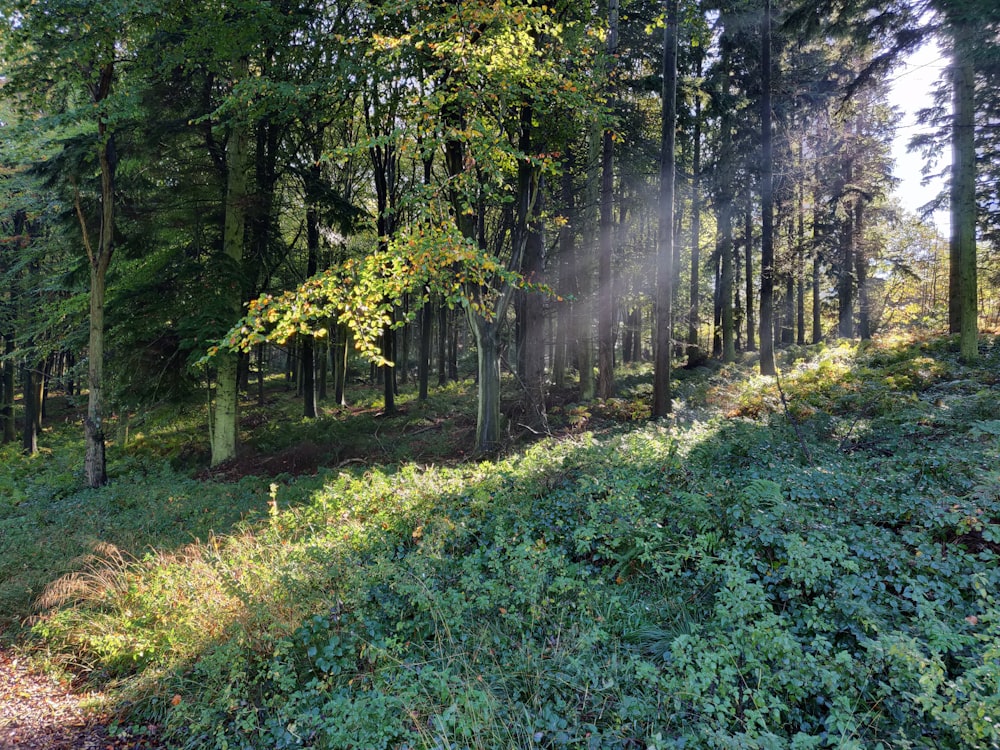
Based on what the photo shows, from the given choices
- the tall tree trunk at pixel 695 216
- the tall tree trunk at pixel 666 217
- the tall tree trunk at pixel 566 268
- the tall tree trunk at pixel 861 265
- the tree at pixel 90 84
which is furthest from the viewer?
the tall tree trunk at pixel 695 216

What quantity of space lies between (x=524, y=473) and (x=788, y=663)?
359 centimetres

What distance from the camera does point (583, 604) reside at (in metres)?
3.89

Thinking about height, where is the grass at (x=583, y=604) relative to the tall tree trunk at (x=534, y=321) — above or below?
below

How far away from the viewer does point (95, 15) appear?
28.1 feet

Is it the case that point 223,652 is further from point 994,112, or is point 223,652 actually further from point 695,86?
point 994,112

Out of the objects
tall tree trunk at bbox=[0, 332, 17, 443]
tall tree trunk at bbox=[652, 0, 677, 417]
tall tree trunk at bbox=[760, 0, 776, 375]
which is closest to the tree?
tall tree trunk at bbox=[652, 0, 677, 417]

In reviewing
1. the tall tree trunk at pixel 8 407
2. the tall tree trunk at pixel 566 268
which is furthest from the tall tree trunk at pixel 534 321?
the tall tree trunk at pixel 8 407

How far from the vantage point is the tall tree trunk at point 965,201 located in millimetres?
12250

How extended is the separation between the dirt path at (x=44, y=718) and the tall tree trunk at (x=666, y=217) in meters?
10.8

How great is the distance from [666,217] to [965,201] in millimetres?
7447

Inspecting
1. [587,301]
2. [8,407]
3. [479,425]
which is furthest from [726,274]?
[8,407]

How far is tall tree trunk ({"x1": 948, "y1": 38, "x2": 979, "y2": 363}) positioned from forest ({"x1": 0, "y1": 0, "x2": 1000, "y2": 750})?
0.11 meters

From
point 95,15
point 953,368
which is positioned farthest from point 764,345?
point 95,15

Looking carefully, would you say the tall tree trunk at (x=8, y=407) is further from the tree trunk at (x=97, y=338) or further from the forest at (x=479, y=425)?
the tree trunk at (x=97, y=338)
